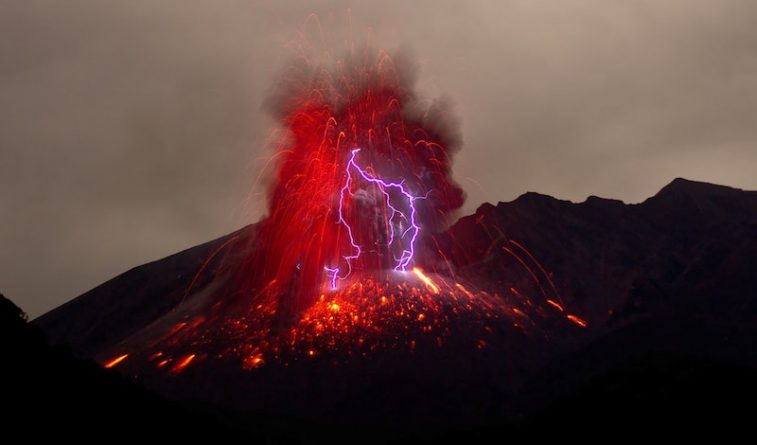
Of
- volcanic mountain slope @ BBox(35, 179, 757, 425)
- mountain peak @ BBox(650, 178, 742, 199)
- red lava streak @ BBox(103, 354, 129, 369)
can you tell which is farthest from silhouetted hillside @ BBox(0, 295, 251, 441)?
mountain peak @ BBox(650, 178, 742, 199)

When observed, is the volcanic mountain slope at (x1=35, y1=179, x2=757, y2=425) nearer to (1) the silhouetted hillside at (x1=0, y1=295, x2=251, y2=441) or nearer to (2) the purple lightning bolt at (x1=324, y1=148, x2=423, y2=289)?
(2) the purple lightning bolt at (x1=324, y1=148, x2=423, y2=289)

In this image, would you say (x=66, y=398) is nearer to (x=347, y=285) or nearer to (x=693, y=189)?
(x=347, y=285)

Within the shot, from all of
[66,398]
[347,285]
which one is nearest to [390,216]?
[347,285]

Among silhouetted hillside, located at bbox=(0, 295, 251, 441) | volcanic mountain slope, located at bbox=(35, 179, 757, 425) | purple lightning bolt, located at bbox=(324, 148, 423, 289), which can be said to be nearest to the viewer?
silhouetted hillside, located at bbox=(0, 295, 251, 441)

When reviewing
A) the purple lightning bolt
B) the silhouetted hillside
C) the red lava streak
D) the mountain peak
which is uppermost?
the mountain peak

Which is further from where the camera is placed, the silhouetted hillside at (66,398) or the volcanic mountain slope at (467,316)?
the volcanic mountain slope at (467,316)

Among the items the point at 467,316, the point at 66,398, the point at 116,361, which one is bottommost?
the point at 66,398

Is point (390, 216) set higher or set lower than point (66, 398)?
higher

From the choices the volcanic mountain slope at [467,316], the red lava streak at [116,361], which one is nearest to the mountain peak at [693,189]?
the volcanic mountain slope at [467,316]

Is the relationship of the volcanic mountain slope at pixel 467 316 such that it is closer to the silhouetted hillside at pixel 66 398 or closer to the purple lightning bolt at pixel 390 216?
the purple lightning bolt at pixel 390 216
